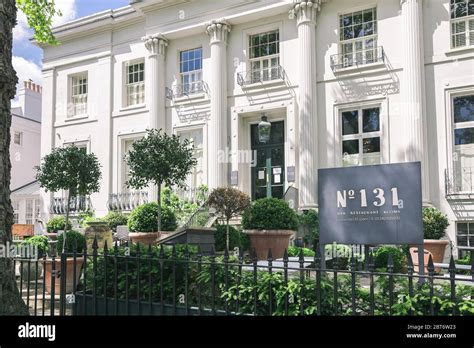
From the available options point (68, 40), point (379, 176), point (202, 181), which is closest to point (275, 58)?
point (202, 181)

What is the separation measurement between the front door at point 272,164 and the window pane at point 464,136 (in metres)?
5.94

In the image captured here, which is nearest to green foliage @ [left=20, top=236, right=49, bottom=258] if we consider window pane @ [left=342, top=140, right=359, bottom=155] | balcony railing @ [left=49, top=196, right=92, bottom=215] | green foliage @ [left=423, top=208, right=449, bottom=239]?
balcony railing @ [left=49, top=196, right=92, bottom=215]

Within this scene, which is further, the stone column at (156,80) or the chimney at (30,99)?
the chimney at (30,99)

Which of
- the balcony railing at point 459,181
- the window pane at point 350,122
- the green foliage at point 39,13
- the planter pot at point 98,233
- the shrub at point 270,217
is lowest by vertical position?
the planter pot at point 98,233

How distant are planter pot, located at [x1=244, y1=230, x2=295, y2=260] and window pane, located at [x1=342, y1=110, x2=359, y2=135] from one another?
5480mm

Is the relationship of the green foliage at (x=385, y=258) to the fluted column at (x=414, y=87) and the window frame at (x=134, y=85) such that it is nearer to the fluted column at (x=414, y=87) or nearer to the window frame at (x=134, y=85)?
the fluted column at (x=414, y=87)

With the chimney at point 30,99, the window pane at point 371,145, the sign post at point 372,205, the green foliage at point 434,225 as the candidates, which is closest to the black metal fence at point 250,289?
the sign post at point 372,205

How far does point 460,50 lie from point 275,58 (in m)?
6.47

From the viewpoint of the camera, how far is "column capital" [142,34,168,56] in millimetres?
20797

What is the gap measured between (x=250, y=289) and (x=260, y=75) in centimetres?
1456

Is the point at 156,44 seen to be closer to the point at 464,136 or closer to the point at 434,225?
the point at 464,136

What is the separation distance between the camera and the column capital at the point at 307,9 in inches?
693

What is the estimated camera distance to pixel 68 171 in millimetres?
13016
